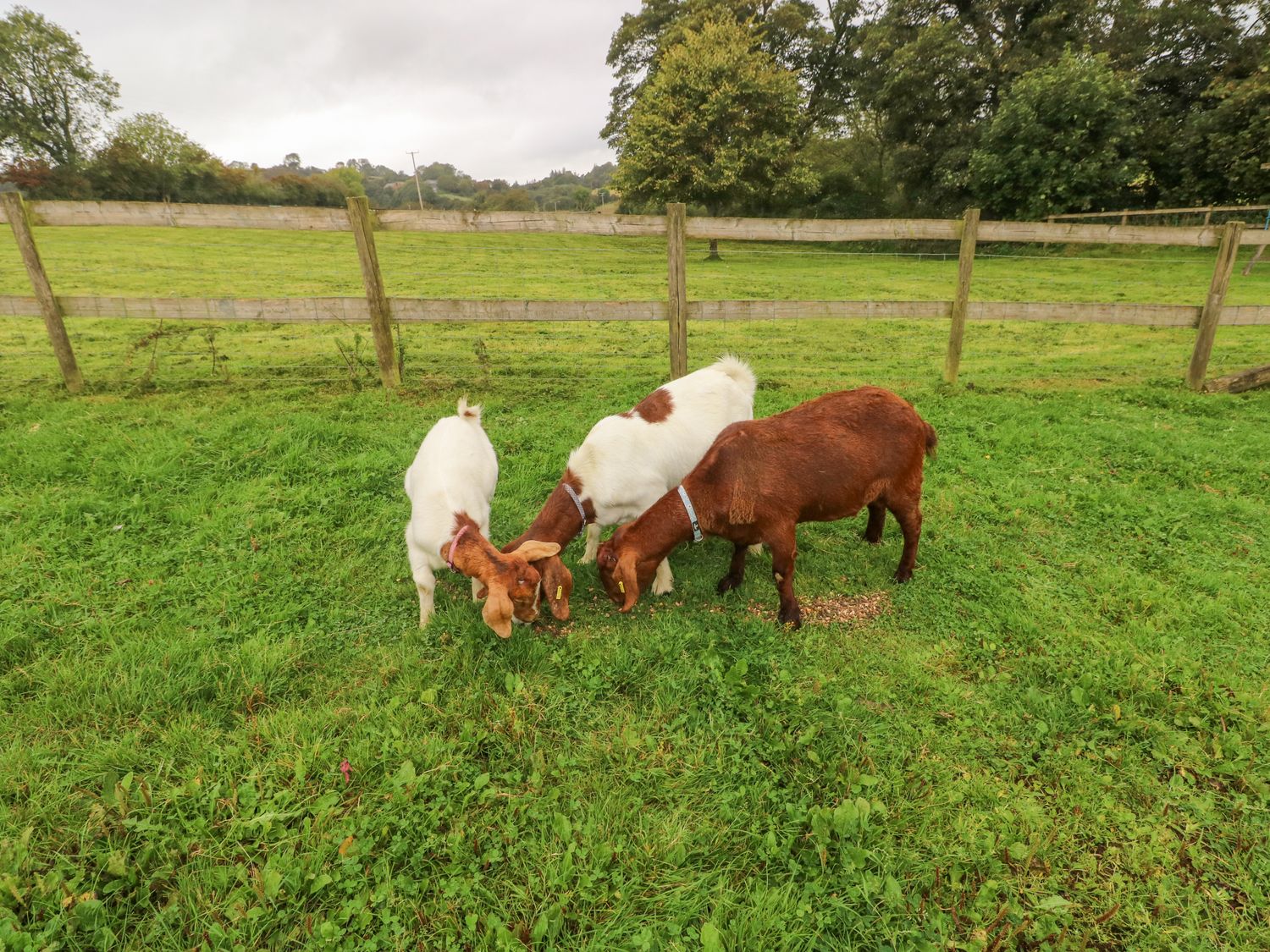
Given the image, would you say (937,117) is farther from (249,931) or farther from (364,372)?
(249,931)

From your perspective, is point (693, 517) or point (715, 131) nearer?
point (693, 517)

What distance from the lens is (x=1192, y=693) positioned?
2.94 m

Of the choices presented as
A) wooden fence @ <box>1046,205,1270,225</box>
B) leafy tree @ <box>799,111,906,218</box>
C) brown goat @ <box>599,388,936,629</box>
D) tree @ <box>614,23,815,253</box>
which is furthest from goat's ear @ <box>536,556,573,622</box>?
leafy tree @ <box>799,111,906,218</box>

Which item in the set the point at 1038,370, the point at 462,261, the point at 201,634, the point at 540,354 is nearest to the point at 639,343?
the point at 540,354

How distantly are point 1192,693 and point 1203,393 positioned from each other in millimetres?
6409

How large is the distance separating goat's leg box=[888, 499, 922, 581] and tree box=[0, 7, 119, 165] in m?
78.5

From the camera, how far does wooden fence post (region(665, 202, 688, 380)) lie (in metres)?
6.38

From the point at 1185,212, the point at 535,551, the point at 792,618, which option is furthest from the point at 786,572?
the point at 1185,212

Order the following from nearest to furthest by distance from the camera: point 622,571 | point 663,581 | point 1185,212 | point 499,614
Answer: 1. point 499,614
2. point 622,571
3. point 663,581
4. point 1185,212

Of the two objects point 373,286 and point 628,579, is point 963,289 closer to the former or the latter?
point 628,579

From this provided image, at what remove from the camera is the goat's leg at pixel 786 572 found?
11.5 ft

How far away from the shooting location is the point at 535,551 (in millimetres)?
3193

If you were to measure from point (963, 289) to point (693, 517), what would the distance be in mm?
5786

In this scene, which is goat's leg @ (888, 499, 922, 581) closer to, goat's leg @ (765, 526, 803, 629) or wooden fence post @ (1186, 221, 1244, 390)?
goat's leg @ (765, 526, 803, 629)
